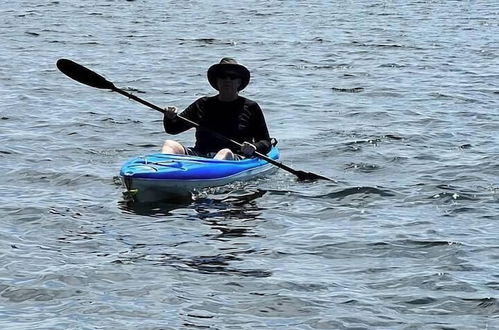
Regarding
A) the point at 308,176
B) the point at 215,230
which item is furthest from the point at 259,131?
the point at 215,230

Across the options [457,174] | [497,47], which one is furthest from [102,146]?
[497,47]

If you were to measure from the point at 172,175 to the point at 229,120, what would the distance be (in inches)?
45.6

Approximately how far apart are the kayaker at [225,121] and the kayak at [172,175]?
0.98ft

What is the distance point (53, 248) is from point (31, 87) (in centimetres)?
1031

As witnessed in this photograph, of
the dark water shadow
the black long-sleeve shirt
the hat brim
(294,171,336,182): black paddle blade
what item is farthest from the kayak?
the hat brim

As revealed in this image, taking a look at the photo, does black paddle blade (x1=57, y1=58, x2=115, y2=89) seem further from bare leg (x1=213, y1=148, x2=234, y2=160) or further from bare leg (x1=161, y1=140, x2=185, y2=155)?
bare leg (x1=213, y1=148, x2=234, y2=160)

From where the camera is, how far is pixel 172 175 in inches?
429

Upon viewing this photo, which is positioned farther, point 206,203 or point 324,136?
point 324,136

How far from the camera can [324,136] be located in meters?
14.9

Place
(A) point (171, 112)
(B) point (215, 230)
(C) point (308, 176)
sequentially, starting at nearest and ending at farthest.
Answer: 1. (B) point (215, 230)
2. (A) point (171, 112)
3. (C) point (308, 176)

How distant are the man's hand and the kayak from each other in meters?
0.14

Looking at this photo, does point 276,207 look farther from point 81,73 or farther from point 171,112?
point 81,73

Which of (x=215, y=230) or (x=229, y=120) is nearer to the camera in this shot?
(x=215, y=230)

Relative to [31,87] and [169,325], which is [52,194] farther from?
[31,87]
